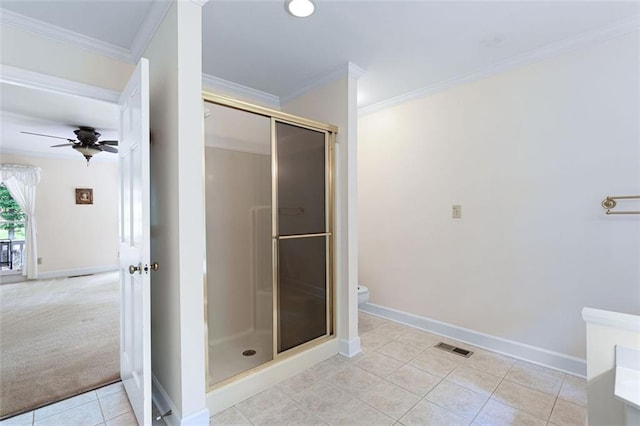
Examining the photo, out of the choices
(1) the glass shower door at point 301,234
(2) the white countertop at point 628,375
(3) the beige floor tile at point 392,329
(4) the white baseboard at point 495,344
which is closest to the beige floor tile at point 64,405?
(1) the glass shower door at point 301,234

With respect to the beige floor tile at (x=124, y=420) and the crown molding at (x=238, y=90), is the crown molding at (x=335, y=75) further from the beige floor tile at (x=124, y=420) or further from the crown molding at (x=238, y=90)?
the beige floor tile at (x=124, y=420)

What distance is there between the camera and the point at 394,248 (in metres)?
3.32

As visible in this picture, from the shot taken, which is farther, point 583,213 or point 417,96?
point 417,96

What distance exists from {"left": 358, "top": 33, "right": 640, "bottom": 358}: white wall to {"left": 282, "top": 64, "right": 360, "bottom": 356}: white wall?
89 cm

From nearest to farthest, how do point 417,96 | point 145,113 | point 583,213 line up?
point 145,113 → point 583,213 → point 417,96

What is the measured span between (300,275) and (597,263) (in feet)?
7.18

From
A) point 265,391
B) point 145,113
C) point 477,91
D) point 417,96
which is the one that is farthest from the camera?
point 417,96

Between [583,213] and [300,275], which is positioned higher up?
[583,213]

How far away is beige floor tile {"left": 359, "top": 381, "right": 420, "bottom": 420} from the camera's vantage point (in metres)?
1.82

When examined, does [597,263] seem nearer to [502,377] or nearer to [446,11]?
[502,377]

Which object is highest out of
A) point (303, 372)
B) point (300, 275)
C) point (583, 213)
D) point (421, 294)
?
point (583, 213)

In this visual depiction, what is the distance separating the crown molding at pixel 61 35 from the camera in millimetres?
1808

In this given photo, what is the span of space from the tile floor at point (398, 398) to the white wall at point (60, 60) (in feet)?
7.14

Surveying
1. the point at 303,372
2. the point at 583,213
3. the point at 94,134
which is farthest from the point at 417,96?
the point at 94,134
